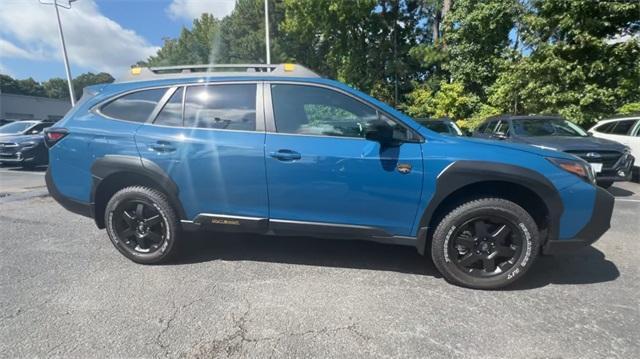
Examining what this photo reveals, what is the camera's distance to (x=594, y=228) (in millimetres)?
2744

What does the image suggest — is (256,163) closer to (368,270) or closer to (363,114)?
(363,114)

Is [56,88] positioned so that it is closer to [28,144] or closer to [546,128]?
[28,144]

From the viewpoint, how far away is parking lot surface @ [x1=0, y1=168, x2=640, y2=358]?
7.07 feet

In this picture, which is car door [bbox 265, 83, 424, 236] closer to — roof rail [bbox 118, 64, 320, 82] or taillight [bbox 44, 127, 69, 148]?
roof rail [bbox 118, 64, 320, 82]

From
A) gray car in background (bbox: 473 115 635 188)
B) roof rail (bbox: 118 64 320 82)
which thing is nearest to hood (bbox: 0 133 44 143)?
roof rail (bbox: 118 64 320 82)

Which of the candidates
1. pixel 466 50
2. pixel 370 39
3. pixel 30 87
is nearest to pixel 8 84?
pixel 30 87

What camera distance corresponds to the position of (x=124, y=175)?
127 inches

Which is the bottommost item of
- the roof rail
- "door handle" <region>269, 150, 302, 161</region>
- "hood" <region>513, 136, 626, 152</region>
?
"hood" <region>513, 136, 626, 152</region>

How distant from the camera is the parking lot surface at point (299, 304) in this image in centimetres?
215

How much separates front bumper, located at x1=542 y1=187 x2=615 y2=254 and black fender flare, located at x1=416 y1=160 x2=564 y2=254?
101mm

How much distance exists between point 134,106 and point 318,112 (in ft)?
5.66

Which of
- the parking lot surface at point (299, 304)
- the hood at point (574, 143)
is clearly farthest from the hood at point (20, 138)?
the hood at point (574, 143)

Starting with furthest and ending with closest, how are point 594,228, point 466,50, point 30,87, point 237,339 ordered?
point 30,87
point 466,50
point 594,228
point 237,339

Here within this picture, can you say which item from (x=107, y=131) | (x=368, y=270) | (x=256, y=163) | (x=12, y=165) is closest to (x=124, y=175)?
(x=107, y=131)
